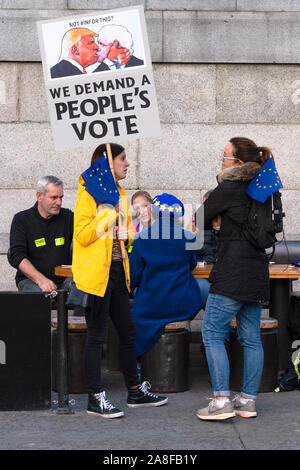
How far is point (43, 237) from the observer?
7090 mm

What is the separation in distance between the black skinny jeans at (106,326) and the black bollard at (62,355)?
0.21 metres

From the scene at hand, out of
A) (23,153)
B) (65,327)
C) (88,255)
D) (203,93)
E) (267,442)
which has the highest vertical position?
(203,93)

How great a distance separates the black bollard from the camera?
5.66 metres

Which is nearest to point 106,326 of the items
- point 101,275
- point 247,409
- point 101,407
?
point 101,275

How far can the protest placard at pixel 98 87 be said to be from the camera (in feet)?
18.5

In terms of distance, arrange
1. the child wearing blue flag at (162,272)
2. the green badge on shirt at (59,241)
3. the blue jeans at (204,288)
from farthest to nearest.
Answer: the blue jeans at (204,288) < the green badge on shirt at (59,241) < the child wearing blue flag at (162,272)

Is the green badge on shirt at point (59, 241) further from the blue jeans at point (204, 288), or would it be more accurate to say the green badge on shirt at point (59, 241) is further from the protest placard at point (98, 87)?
the protest placard at point (98, 87)

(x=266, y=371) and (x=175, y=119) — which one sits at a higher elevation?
(x=175, y=119)

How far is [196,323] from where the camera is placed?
8.73m

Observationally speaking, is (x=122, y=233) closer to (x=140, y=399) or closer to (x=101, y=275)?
(x=101, y=275)

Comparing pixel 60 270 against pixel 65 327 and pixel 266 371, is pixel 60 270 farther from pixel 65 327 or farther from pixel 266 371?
pixel 266 371

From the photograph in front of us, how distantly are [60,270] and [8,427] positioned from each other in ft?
5.26

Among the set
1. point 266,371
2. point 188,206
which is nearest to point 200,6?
point 188,206

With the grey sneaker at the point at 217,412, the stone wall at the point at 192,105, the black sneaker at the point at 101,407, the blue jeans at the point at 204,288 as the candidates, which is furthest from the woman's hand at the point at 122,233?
the stone wall at the point at 192,105
